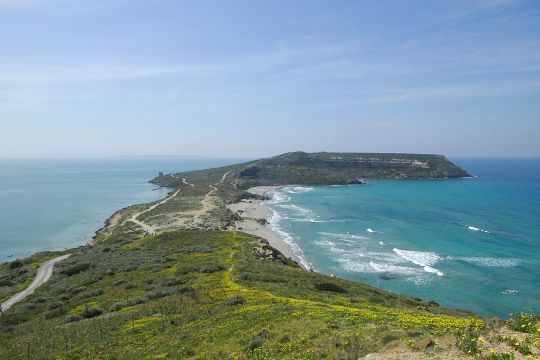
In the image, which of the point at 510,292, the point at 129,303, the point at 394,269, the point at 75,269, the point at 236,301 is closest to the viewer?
the point at 236,301

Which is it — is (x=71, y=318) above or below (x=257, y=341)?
below

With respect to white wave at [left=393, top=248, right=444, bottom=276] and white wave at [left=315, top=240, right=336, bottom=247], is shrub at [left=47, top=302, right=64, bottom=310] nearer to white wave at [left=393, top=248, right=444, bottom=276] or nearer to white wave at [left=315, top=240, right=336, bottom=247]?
white wave at [left=315, top=240, right=336, bottom=247]

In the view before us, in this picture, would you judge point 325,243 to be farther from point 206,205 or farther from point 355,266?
Answer: point 206,205

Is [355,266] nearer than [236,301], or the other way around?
Answer: [236,301]

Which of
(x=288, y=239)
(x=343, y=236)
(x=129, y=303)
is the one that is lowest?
(x=288, y=239)

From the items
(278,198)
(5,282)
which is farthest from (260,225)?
(5,282)

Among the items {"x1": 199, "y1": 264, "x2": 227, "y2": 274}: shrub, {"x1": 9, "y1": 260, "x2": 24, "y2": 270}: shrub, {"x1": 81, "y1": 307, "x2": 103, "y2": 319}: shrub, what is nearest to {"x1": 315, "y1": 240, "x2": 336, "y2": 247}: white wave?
{"x1": 199, "y1": 264, "x2": 227, "y2": 274}: shrub

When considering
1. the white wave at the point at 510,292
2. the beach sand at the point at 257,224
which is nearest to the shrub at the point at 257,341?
the white wave at the point at 510,292
